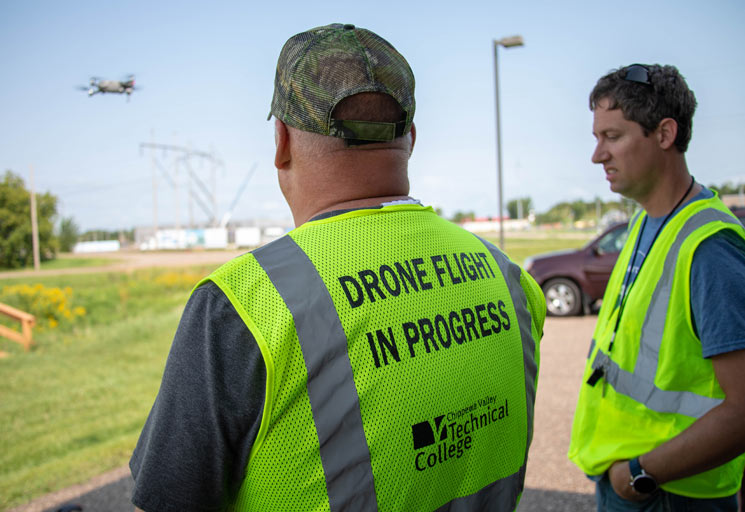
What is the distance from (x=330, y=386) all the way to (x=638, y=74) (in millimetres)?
1597

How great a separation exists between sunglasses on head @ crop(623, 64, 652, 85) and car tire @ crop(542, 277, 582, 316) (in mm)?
9735

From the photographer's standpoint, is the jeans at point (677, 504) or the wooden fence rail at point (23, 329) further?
the wooden fence rail at point (23, 329)

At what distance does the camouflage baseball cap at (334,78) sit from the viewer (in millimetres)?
1216

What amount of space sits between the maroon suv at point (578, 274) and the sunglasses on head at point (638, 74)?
950 cm

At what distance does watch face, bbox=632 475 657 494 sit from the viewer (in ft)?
5.40

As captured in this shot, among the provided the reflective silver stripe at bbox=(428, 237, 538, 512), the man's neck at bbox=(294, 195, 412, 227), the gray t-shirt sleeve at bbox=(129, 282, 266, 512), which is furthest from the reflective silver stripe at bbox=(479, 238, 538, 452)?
the gray t-shirt sleeve at bbox=(129, 282, 266, 512)

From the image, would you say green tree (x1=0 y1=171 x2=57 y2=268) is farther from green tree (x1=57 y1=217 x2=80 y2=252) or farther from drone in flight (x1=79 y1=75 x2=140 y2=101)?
drone in flight (x1=79 y1=75 x2=140 y2=101)

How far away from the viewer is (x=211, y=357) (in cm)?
100

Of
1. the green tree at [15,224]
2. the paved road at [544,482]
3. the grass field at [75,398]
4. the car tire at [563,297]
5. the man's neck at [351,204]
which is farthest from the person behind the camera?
the green tree at [15,224]

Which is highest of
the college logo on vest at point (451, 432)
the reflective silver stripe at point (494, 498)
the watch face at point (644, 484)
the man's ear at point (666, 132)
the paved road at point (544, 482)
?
the man's ear at point (666, 132)

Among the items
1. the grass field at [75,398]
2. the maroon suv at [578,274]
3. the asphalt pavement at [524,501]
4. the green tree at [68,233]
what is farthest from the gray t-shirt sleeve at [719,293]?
the green tree at [68,233]

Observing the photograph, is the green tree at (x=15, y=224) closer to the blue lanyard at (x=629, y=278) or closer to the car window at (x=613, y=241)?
the car window at (x=613, y=241)

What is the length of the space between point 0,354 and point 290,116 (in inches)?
449

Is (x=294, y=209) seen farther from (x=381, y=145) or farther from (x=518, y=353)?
(x=518, y=353)
